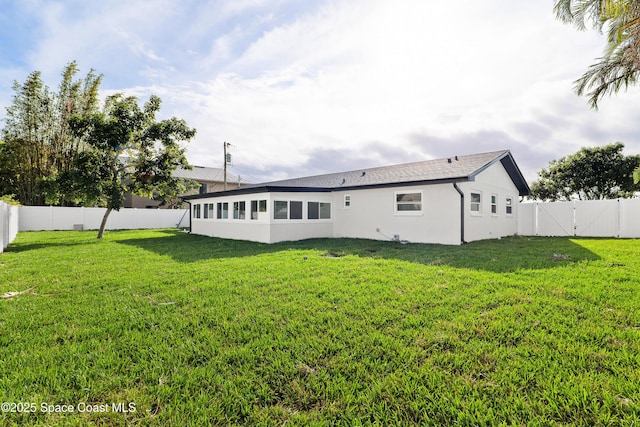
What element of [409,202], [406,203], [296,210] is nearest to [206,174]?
[296,210]

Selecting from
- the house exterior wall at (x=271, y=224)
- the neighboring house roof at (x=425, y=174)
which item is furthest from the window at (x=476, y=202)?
the house exterior wall at (x=271, y=224)

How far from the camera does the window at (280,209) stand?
12.5 metres

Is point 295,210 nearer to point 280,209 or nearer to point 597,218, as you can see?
point 280,209

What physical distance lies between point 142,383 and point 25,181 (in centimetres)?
2537

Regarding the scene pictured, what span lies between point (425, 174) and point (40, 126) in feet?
75.7

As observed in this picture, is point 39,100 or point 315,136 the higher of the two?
point 39,100

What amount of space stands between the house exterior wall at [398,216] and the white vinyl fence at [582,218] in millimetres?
7654

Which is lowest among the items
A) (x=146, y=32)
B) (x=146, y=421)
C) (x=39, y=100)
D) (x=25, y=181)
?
(x=146, y=421)

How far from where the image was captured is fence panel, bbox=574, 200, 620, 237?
13.5 meters

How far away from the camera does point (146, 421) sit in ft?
6.63

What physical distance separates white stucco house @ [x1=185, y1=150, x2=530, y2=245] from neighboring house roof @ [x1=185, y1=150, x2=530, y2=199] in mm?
38

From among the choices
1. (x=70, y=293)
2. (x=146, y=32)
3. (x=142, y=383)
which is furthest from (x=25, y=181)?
(x=142, y=383)

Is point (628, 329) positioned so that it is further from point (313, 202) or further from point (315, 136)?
point (315, 136)

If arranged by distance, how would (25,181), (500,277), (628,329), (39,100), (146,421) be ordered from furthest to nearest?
(25,181)
(39,100)
(500,277)
(628,329)
(146,421)
